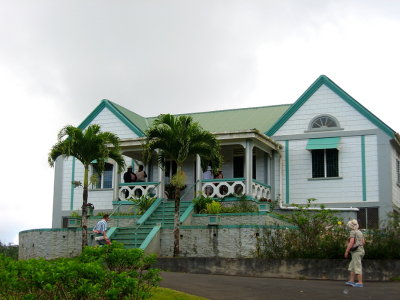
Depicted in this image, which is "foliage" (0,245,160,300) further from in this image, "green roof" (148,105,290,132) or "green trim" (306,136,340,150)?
"green roof" (148,105,290,132)

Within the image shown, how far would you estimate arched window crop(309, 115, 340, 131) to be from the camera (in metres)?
28.8

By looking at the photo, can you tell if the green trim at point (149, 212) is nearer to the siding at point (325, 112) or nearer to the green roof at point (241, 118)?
the green roof at point (241, 118)

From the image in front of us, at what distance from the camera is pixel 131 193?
93.8 ft

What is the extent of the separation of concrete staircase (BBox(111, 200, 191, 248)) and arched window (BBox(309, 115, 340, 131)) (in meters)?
6.52

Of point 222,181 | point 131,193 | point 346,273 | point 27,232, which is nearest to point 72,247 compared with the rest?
point 27,232

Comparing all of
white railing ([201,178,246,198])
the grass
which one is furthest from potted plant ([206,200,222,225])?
the grass

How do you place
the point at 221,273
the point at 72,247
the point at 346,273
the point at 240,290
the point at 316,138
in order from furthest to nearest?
the point at 316,138, the point at 72,247, the point at 221,273, the point at 346,273, the point at 240,290

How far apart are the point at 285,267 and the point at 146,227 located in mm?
7302

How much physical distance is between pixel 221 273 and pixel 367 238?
412 centimetres

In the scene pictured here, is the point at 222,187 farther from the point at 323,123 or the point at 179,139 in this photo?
the point at 323,123

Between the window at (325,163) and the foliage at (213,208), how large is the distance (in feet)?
17.9

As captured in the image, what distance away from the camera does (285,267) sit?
18484mm

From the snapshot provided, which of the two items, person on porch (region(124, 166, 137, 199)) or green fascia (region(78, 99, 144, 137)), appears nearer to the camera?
person on porch (region(124, 166, 137, 199))

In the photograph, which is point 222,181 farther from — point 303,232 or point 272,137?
point 303,232
